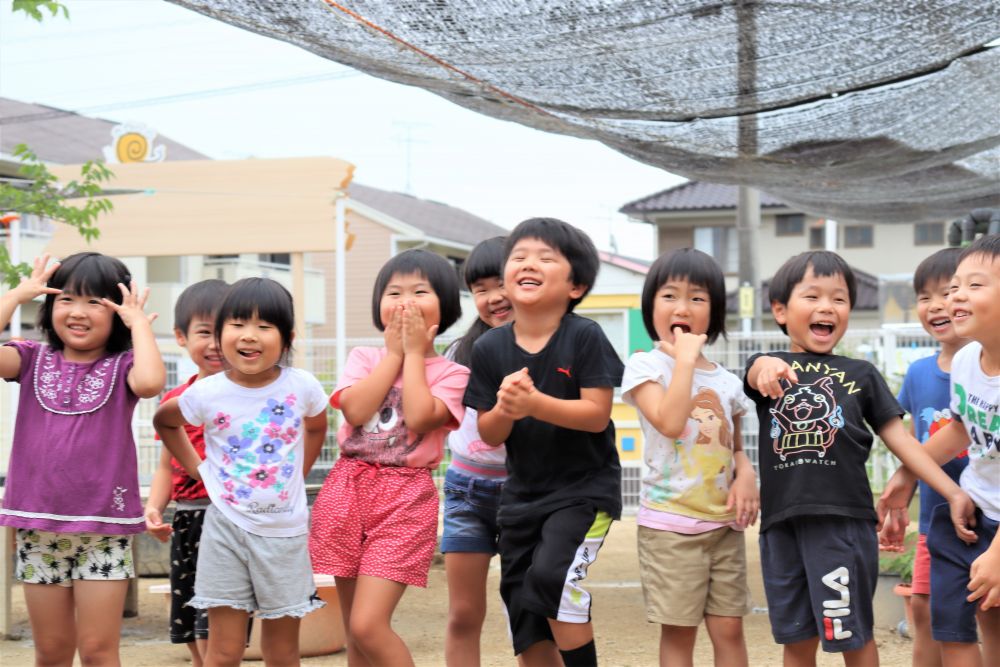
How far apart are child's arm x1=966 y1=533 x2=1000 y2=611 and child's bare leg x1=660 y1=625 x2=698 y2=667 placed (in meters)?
0.87

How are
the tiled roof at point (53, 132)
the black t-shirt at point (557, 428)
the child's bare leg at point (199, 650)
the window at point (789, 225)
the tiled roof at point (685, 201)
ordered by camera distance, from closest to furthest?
the black t-shirt at point (557, 428)
the child's bare leg at point (199, 650)
the tiled roof at point (53, 132)
the tiled roof at point (685, 201)
the window at point (789, 225)

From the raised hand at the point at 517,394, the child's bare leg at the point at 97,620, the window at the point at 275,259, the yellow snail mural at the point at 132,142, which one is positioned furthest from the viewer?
the window at the point at 275,259

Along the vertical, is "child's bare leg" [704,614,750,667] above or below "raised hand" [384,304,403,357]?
below

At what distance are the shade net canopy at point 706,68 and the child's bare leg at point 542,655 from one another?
2312 mm

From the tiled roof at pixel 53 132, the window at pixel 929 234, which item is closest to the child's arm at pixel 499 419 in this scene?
the tiled roof at pixel 53 132

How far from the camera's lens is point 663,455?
12.1ft

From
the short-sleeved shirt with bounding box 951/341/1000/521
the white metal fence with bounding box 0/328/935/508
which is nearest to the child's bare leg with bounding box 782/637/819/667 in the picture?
the short-sleeved shirt with bounding box 951/341/1000/521

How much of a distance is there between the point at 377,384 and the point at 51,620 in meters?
1.29

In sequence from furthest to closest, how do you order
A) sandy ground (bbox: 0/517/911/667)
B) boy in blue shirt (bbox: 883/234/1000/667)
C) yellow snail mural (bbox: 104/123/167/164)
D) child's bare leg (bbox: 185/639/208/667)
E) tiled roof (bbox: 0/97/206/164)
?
tiled roof (bbox: 0/97/206/164), yellow snail mural (bbox: 104/123/167/164), sandy ground (bbox: 0/517/911/667), child's bare leg (bbox: 185/639/208/667), boy in blue shirt (bbox: 883/234/1000/667)

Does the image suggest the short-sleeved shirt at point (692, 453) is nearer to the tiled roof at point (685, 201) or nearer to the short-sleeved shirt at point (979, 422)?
the short-sleeved shirt at point (979, 422)

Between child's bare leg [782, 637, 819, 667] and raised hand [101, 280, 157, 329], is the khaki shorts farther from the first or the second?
raised hand [101, 280, 157, 329]

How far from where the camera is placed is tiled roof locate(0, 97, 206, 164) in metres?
25.1

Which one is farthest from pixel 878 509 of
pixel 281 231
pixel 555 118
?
pixel 281 231

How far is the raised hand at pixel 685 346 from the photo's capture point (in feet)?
11.1
